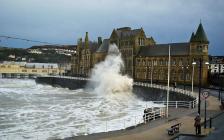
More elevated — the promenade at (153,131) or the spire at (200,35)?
the spire at (200,35)

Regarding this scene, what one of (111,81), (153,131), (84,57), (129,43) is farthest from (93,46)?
(153,131)

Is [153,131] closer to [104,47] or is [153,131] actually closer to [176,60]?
[176,60]

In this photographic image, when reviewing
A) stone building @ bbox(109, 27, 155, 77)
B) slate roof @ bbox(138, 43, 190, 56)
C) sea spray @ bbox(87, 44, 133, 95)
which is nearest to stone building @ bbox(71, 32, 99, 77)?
stone building @ bbox(109, 27, 155, 77)

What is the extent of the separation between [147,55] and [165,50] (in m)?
6.83

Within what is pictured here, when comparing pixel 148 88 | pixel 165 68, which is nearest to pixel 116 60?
pixel 165 68

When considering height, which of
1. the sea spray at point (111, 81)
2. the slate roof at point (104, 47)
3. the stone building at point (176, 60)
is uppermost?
the slate roof at point (104, 47)

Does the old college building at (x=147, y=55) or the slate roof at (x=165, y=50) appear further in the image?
the slate roof at (x=165, y=50)

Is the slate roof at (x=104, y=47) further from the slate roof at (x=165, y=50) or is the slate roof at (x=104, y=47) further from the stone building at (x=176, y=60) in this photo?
the stone building at (x=176, y=60)

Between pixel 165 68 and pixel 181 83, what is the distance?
26.9 ft

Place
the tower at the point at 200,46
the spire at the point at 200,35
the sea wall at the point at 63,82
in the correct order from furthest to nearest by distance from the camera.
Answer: the sea wall at the point at 63,82 < the spire at the point at 200,35 < the tower at the point at 200,46

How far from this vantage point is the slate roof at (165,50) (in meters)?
87.1

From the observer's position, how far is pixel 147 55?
97750mm

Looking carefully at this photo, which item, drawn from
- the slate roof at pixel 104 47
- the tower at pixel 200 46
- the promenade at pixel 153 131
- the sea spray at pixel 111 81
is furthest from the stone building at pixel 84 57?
the promenade at pixel 153 131

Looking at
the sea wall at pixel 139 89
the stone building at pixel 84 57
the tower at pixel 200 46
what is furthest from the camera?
the stone building at pixel 84 57
